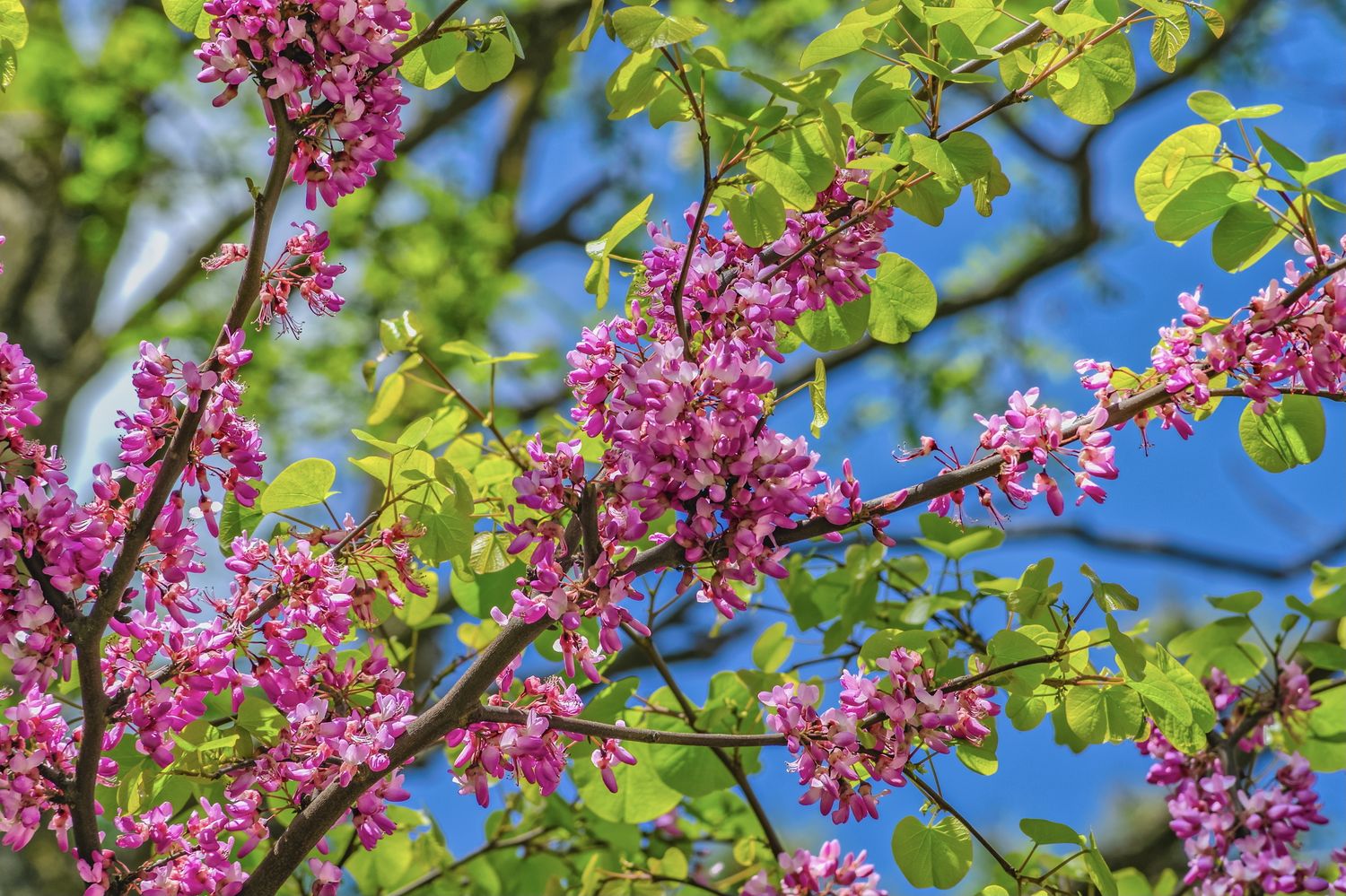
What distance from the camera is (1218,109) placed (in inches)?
57.6

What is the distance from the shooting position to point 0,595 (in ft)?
4.56

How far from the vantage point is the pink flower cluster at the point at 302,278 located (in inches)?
59.9

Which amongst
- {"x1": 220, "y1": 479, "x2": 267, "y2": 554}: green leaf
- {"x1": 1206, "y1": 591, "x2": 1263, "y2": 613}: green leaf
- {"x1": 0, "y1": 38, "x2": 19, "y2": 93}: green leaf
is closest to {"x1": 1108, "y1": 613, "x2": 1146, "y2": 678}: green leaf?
{"x1": 1206, "y1": 591, "x2": 1263, "y2": 613}: green leaf

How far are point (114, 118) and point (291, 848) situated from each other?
5.71m

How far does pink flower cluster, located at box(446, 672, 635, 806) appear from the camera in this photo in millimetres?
1482

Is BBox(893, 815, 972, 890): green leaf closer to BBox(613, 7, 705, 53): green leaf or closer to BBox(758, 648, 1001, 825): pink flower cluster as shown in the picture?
BBox(758, 648, 1001, 825): pink flower cluster

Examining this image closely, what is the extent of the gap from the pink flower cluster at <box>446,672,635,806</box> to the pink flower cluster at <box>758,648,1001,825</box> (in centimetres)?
24

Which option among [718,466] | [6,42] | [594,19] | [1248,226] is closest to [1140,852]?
[1248,226]

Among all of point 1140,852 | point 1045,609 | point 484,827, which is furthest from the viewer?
point 1140,852

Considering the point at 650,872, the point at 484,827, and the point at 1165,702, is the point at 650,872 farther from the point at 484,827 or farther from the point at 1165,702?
the point at 1165,702

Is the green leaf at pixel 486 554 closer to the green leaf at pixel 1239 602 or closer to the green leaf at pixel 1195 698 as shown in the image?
the green leaf at pixel 1195 698

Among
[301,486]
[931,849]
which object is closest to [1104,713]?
[931,849]

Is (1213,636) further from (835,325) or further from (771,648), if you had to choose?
(835,325)

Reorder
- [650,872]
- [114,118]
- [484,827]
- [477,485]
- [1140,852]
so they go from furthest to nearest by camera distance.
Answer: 1. [114,118]
2. [1140,852]
3. [484,827]
4. [650,872]
5. [477,485]
